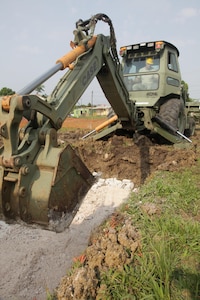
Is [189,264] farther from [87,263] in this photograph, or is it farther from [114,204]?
[114,204]

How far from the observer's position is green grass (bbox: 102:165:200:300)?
207 centimetres

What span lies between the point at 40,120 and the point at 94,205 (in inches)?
89.5

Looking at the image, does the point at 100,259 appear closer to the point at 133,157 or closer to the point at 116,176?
the point at 116,176

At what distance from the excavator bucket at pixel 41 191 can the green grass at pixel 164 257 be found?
0.70 metres

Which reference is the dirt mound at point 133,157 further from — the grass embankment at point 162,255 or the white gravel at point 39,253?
the grass embankment at point 162,255

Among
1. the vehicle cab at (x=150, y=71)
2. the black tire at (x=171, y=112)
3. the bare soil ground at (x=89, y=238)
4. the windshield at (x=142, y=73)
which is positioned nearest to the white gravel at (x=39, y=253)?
the bare soil ground at (x=89, y=238)

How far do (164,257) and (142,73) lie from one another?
17.2ft

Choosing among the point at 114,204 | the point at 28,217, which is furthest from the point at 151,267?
the point at 114,204

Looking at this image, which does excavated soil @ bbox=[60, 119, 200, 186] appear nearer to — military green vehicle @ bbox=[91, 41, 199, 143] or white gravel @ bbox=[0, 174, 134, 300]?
military green vehicle @ bbox=[91, 41, 199, 143]

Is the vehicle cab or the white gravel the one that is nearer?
the white gravel

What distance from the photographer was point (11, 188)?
2.22 meters

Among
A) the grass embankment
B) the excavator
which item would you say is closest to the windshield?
the excavator

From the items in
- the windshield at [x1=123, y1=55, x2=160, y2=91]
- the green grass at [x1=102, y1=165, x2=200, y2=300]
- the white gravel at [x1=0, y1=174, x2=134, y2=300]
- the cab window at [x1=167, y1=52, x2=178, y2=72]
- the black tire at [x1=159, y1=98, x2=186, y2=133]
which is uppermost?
the cab window at [x1=167, y1=52, x2=178, y2=72]

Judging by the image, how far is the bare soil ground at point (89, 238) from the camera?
96.1 inches
